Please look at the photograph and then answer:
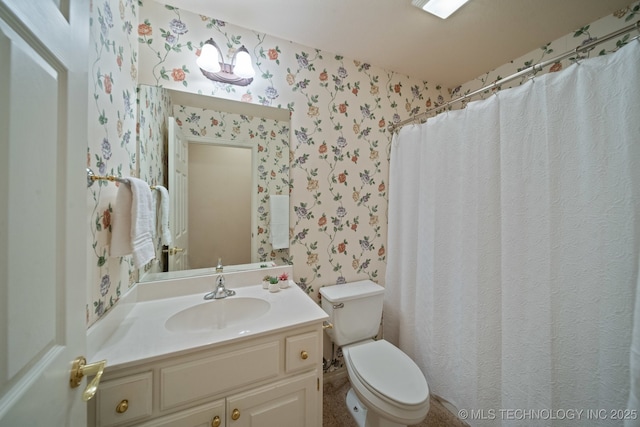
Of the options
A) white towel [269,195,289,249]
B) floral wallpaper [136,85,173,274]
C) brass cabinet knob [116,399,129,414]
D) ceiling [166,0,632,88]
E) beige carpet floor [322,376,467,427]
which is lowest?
beige carpet floor [322,376,467,427]

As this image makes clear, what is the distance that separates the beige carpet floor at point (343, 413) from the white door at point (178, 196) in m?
1.24

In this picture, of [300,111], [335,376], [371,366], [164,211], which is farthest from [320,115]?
[335,376]

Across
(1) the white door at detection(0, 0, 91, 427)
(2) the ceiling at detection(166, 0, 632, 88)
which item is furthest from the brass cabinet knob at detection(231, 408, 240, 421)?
(2) the ceiling at detection(166, 0, 632, 88)

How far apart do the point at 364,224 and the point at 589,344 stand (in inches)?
47.0

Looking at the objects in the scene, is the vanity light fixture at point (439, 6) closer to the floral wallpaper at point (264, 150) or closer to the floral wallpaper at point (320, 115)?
the floral wallpaper at point (320, 115)

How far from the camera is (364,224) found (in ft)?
5.68

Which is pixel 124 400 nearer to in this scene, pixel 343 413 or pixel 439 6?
pixel 343 413

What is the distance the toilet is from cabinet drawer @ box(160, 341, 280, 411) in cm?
52

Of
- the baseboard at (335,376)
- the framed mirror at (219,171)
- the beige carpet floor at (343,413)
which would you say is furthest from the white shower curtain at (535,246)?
the framed mirror at (219,171)

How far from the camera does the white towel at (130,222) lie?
836 mm

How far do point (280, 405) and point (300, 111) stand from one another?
157 cm

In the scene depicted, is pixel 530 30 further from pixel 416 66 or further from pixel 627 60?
pixel 627 60

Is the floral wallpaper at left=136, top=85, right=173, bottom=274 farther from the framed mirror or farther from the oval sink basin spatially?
the oval sink basin

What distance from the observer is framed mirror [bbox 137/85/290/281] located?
46.8 inches
